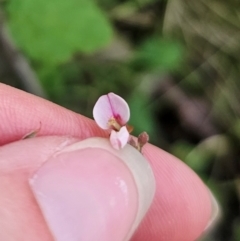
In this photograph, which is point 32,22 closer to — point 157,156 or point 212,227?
point 157,156

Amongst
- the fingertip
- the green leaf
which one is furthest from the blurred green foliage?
the fingertip

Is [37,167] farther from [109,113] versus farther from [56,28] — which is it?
[56,28]

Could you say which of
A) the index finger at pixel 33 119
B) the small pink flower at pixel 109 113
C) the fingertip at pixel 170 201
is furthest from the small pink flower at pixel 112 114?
the fingertip at pixel 170 201

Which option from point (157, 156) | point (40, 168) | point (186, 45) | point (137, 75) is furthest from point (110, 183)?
point (186, 45)

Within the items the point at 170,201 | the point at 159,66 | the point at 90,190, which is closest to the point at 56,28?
the point at 159,66

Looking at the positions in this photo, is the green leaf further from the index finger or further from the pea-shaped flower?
the pea-shaped flower

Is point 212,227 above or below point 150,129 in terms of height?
below

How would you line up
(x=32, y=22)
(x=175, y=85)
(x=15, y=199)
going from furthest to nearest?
1. (x=175, y=85)
2. (x=32, y=22)
3. (x=15, y=199)
